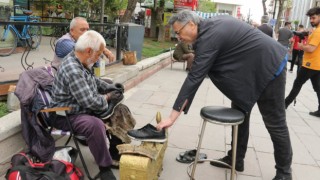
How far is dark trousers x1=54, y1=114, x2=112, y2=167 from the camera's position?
2850 millimetres

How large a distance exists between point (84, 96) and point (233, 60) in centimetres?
133

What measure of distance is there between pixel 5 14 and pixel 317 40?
719cm

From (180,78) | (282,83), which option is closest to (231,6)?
(180,78)

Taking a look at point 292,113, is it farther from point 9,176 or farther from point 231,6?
point 231,6

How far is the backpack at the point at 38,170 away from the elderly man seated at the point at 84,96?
0.25 metres

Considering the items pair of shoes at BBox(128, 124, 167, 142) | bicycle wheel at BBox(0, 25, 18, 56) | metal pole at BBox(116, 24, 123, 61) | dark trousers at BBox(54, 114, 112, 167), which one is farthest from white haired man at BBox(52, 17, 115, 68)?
bicycle wheel at BBox(0, 25, 18, 56)

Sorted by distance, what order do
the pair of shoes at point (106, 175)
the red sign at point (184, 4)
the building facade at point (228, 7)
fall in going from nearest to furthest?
the pair of shoes at point (106, 175), the red sign at point (184, 4), the building facade at point (228, 7)

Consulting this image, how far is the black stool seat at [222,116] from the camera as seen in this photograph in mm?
2682

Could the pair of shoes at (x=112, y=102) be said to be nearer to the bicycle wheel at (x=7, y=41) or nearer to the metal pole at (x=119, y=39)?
the metal pole at (x=119, y=39)

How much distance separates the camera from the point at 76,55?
9.68ft

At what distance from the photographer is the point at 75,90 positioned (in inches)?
111

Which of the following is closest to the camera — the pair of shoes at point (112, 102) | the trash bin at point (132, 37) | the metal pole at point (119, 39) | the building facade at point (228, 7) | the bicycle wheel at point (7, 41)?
the pair of shoes at point (112, 102)

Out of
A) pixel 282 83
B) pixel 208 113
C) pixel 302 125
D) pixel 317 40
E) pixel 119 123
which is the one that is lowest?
pixel 302 125

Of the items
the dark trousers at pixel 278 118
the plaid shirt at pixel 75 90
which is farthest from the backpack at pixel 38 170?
the dark trousers at pixel 278 118
